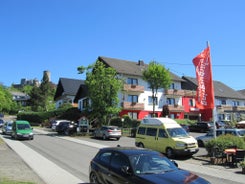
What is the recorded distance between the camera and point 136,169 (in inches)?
309

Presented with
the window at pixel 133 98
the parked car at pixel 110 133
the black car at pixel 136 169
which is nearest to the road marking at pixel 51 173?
the black car at pixel 136 169

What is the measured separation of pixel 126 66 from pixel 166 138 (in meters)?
37.5

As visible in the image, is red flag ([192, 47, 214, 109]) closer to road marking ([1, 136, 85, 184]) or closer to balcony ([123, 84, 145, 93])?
road marking ([1, 136, 85, 184])

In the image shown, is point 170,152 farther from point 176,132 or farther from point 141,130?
point 141,130

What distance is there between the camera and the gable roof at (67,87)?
7375cm

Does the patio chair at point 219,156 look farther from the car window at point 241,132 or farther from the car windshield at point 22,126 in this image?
the car windshield at point 22,126

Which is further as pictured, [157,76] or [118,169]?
[157,76]

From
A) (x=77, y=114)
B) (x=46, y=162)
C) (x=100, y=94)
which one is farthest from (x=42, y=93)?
(x=46, y=162)

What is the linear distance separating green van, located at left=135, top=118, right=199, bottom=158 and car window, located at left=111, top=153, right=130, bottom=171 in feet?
35.6

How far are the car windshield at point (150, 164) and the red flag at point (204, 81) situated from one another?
1267 cm

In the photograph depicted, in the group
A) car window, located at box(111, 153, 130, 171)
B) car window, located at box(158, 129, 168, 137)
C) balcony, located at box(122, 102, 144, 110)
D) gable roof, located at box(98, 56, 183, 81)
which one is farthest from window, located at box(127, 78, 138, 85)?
car window, located at box(111, 153, 130, 171)

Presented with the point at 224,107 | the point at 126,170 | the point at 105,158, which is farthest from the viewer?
the point at 224,107

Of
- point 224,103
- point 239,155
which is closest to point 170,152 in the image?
point 239,155

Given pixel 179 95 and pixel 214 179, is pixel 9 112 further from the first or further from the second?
pixel 214 179
